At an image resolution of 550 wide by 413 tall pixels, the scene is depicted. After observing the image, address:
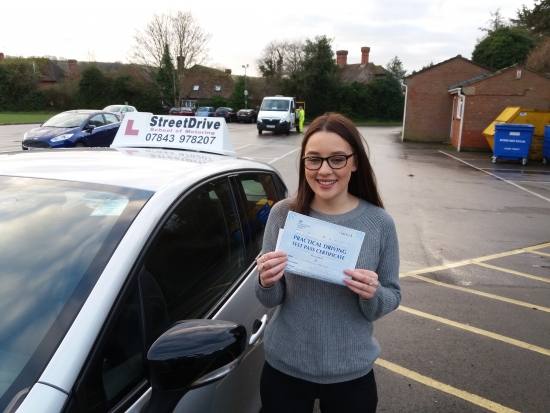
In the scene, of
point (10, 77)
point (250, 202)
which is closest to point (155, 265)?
point (250, 202)

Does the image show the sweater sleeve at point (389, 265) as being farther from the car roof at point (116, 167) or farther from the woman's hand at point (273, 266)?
the car roof at point (116, 167)

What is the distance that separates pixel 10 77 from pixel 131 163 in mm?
55655

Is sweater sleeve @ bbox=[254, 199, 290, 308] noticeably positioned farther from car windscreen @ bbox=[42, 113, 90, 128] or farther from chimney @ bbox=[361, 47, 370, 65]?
chimney @ bbox=[361, 47, 370, 65]

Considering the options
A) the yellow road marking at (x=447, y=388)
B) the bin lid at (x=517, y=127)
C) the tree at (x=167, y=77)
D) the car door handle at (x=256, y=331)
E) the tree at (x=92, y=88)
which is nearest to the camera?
the car door handle at (x=256, y=331)

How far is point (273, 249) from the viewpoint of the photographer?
5.63 feet

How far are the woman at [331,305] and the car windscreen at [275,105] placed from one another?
27.9 m

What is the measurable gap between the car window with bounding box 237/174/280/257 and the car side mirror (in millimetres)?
1040

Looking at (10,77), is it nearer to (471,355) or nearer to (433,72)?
(433,72)

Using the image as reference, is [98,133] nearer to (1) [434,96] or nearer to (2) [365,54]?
(1) [434,96]

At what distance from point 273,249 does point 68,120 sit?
47.0 feet

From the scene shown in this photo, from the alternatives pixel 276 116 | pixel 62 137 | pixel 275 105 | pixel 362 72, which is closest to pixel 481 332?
pixel 62 137

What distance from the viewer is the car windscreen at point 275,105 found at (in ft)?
95.4

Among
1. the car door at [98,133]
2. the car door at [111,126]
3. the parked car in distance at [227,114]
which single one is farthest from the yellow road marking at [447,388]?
the parked car in distance at [227,114]

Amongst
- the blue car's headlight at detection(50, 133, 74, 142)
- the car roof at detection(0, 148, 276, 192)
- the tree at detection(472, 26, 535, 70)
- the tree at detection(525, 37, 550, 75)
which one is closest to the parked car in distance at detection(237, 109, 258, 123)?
the tree at detection(472, 26, 535, 70)
